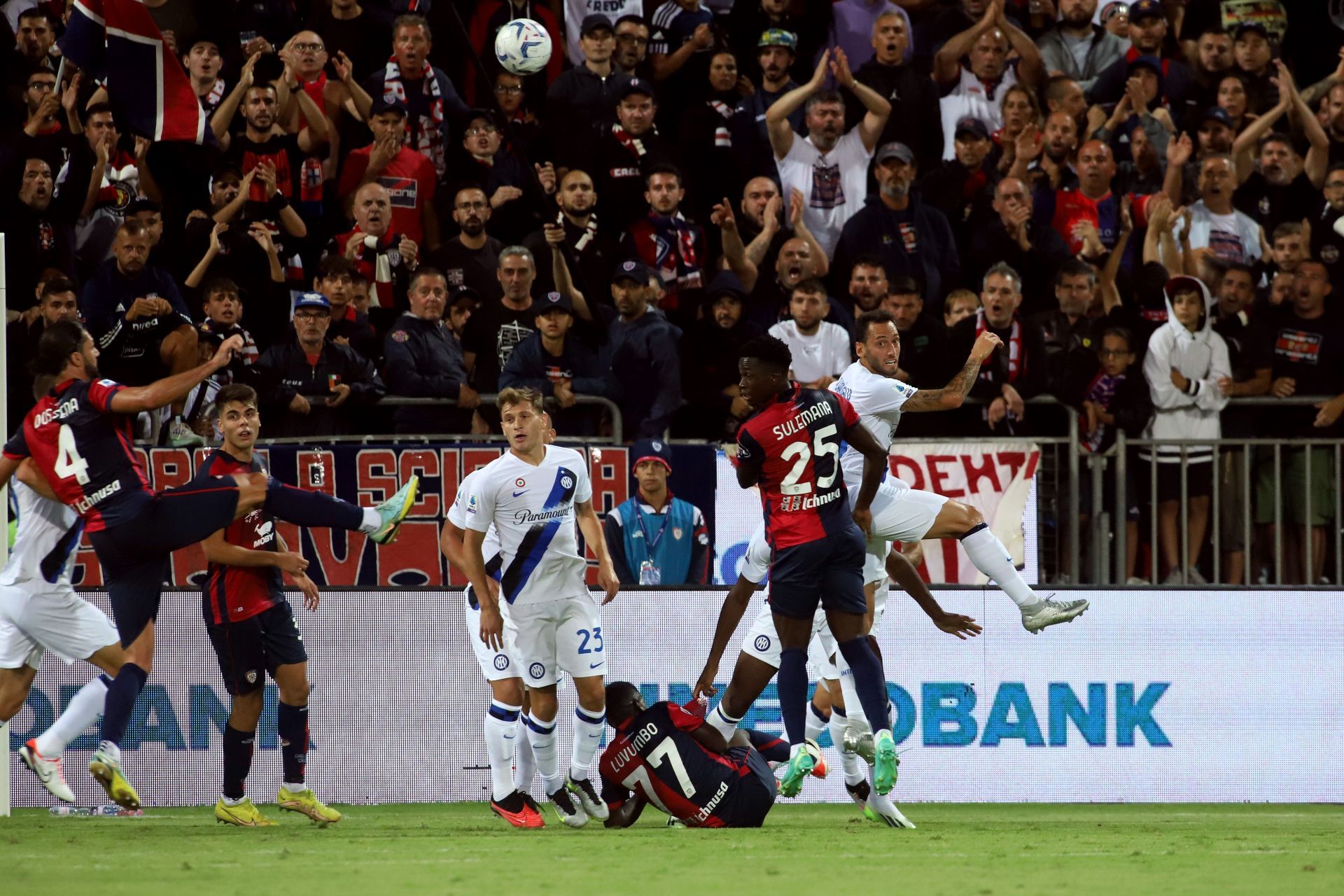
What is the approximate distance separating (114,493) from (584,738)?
9.74ft

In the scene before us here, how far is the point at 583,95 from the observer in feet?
52.2

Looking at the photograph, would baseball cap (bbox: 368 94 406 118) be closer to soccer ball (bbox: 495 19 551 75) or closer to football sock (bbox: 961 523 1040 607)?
soccer ball (bbox: 495 19 551 75)

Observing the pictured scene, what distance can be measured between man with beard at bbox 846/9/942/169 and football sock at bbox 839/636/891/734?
8185 millimetres

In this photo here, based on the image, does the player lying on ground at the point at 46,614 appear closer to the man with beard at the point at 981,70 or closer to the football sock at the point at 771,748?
the football sock at the point at 771,748

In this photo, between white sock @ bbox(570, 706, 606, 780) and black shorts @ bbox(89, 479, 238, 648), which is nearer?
black shorts @ bbox(89, 479, 238, 648)

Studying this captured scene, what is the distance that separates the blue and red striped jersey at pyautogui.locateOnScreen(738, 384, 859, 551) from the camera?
373 inches

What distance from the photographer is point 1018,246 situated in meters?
15.3

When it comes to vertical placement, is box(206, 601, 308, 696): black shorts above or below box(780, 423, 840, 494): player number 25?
below

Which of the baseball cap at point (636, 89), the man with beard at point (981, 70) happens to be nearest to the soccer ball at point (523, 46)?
the baseball cap at point (636, 89)

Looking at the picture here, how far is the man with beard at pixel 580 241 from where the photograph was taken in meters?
14.9

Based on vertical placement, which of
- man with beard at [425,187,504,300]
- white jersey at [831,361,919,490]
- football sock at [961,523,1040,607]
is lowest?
football sock at [961,523,1040,607]

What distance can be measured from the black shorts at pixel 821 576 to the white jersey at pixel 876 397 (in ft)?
3.55

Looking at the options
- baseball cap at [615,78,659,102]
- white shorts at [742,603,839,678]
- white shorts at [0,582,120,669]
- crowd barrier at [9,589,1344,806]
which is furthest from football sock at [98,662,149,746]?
baseball cap at [615,78,659,102]

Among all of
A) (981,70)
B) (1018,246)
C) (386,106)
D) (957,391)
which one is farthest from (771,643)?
(981,70)
